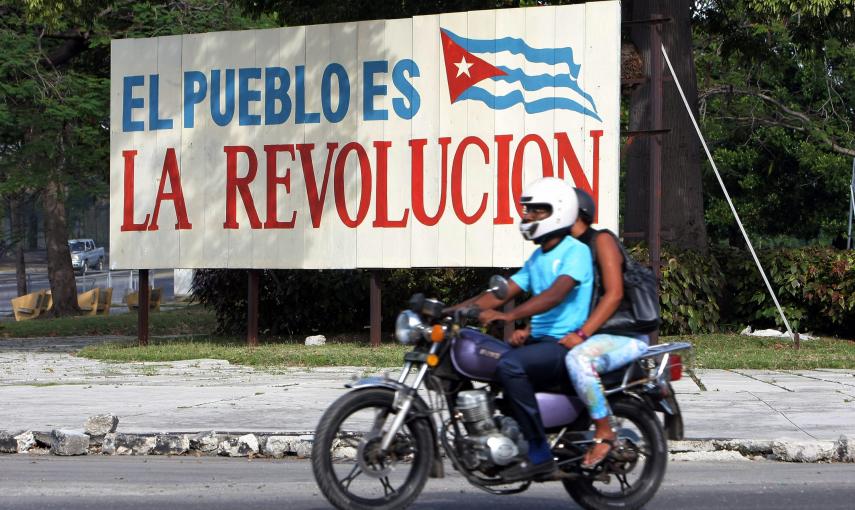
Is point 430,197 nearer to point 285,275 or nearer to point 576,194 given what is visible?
point 285,275

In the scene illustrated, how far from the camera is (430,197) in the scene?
676 inches

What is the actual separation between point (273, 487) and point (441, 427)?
5.74 feet

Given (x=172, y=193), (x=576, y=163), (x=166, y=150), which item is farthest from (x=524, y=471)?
(x=166, y=150)

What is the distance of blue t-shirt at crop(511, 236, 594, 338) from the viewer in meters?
6.71

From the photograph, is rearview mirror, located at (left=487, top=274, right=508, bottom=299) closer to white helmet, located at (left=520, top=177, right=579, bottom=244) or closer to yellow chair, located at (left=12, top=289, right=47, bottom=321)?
white helmet, located at (left=520, top=177, right=579, bottom=244)

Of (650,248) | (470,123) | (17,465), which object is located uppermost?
(470,123)

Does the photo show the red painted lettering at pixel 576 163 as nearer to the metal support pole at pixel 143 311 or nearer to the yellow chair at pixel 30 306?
the metal support pole at pixel 143 311

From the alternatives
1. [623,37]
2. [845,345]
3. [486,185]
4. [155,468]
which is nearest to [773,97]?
[623,37]

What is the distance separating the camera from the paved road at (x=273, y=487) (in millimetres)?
7238

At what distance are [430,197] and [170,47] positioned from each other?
4.57 metres

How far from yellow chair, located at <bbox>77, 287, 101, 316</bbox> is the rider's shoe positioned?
28.5 meters

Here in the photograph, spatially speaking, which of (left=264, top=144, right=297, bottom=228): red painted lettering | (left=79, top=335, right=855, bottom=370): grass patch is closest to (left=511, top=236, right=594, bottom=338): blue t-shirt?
(left=79, top=335, right=855, bottom=370): grass patch

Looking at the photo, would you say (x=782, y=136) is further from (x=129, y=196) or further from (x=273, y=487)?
(x=273, y=487)

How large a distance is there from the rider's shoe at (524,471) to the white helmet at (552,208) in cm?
120
